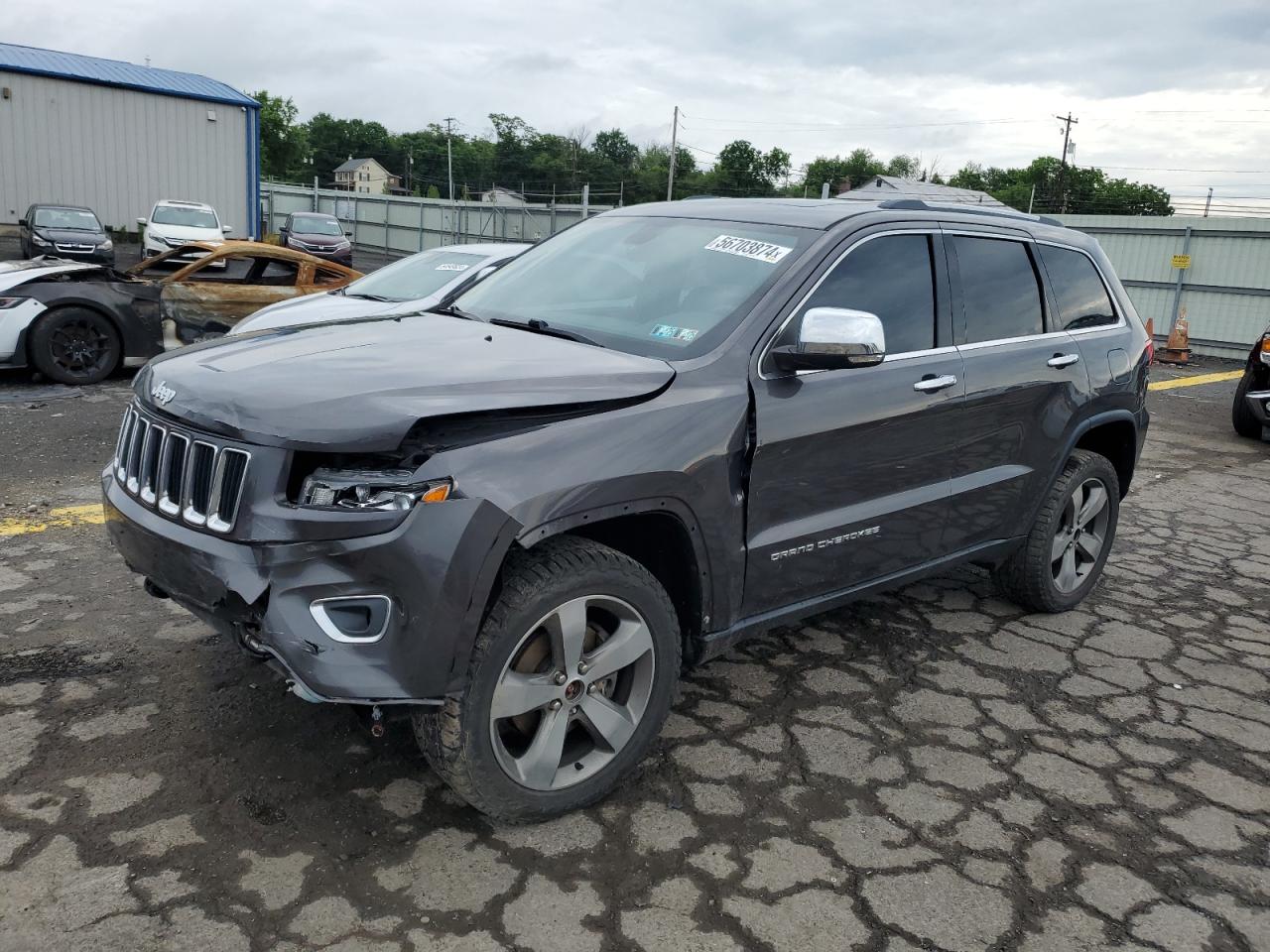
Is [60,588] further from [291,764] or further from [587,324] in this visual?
[587,324]

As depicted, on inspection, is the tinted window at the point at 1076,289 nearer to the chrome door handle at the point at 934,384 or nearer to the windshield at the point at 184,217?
the chrome door handle at the point at 934,384

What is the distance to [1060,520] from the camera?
4602 mm

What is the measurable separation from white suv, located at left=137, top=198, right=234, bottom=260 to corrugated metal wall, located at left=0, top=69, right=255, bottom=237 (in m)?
6.73

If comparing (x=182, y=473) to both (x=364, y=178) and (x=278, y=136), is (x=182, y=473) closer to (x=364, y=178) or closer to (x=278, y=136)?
(x=278, y=136)

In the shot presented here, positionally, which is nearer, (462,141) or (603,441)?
(603,441)

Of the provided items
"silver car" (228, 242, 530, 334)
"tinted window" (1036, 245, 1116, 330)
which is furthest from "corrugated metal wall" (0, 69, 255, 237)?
"tinted window" (1036, 245, 1116, 330)

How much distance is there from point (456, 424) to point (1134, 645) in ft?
11.2

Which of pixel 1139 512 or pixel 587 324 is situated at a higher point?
pixel 587 324

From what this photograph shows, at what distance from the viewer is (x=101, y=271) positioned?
9.01m

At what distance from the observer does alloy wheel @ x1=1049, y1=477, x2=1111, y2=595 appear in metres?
4.69

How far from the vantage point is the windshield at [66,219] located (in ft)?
68.0

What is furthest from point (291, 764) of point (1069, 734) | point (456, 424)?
point (1069, 734)

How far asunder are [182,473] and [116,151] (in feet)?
98.6

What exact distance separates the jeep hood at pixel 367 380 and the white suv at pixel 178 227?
21.1m
